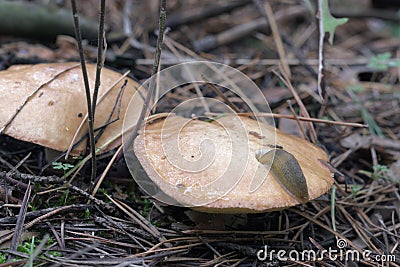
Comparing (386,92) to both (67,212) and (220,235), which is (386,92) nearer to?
(220,235)

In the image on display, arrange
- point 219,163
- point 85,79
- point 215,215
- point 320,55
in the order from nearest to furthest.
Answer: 1. point 85,79
2. point 219,163
3. point 215,215
4. point 320,55

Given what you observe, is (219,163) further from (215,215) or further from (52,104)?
(52,104)

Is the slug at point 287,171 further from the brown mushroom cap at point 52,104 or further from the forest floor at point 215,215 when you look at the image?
the brown mushroom cap at point 52,104

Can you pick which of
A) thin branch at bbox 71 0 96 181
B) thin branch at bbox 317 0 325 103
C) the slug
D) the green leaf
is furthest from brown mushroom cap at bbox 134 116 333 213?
the green leaf

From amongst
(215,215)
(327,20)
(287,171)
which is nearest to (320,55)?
(327,20)

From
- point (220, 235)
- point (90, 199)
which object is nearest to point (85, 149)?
point (90, 199)

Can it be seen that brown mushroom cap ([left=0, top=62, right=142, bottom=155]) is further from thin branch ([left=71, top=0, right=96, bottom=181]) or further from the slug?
the slug
